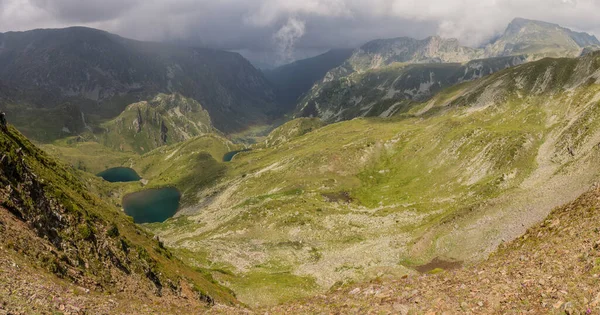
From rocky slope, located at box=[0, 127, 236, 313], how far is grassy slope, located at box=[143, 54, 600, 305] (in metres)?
31.4

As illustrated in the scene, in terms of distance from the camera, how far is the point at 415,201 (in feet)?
427

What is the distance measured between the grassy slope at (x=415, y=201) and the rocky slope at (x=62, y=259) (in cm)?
3138

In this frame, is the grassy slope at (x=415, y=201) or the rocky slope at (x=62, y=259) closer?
the rocky slope at (x=62, y=259)

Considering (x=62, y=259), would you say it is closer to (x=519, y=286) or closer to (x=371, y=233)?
(x=519, y=286)

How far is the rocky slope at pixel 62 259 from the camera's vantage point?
2224 cm

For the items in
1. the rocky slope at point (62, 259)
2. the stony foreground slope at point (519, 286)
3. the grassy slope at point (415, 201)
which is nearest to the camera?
the stony foreground slope at point (519, 286)

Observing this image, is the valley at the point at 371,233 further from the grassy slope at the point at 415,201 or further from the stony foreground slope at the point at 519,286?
the grassy slope at the point at 415,201

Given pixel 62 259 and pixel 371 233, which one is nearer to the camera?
pixel 62 259

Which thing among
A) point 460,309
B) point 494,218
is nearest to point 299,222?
point 494,218

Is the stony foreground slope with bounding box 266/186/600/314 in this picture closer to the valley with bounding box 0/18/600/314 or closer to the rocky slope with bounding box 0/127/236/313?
the valley with bounding box 0/18/600/314

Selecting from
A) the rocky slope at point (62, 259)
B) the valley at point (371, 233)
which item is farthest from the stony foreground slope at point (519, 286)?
the rocky slope at point (62, 259)

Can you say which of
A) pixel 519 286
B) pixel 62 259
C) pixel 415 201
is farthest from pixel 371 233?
pixel 62 259

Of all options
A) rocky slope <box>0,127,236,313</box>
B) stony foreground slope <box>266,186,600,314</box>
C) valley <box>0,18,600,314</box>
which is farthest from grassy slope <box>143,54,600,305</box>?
stony foreground slope <box>266,186,600,314</box>

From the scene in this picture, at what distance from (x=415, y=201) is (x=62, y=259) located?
4698 inches
